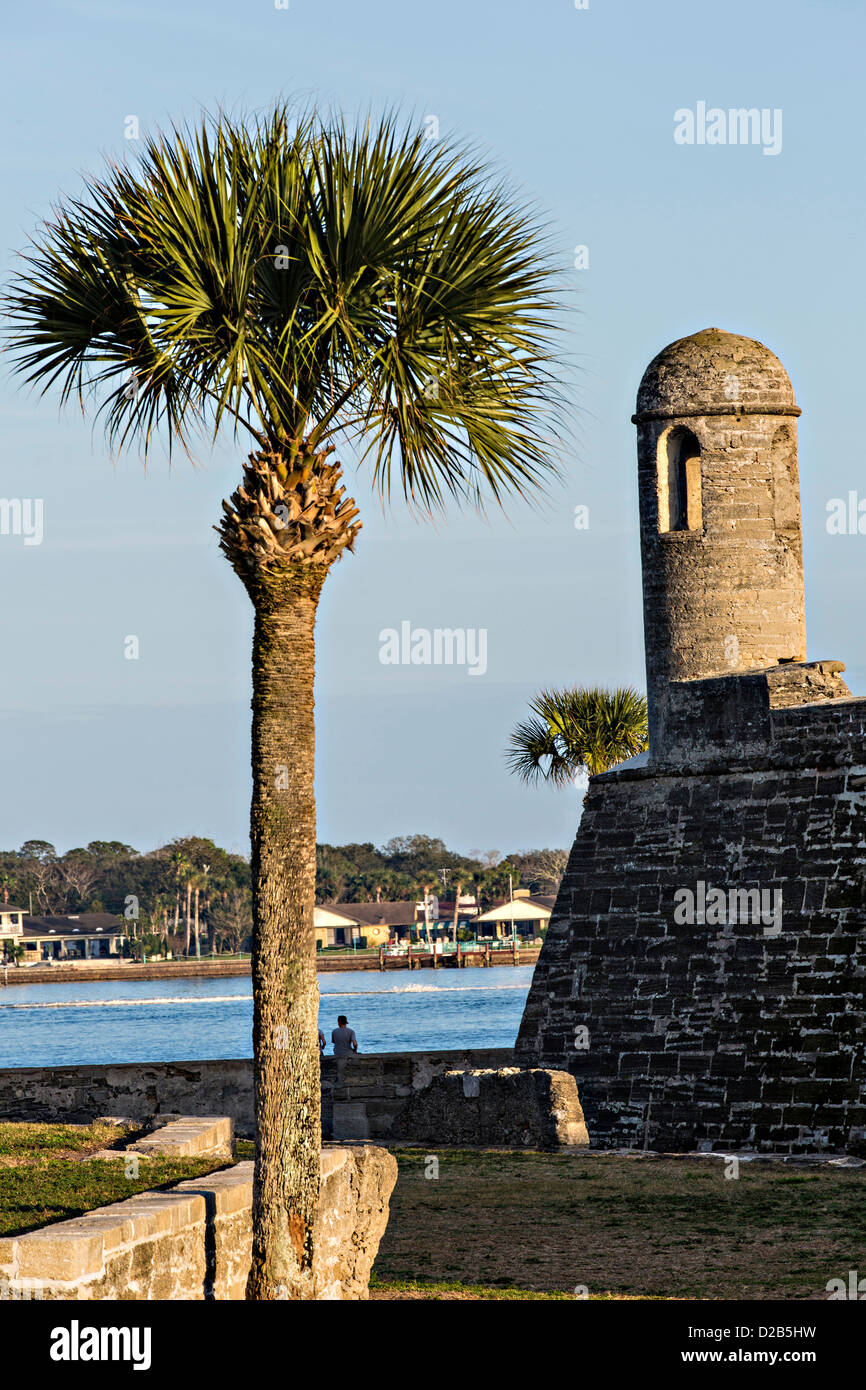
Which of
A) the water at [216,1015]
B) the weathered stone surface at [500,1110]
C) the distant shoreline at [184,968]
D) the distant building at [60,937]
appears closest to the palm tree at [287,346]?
the weathered stone surface at [500,1110]

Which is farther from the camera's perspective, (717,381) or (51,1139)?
(717,381)

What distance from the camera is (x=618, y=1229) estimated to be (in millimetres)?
12258

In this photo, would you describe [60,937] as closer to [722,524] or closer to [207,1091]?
[207,1091]

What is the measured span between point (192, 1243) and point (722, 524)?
43.1ft

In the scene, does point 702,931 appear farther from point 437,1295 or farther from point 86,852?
point 86,852

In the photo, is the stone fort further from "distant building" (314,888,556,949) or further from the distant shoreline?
"distant building" (314,888,556,949)

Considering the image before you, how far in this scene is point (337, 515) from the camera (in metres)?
9.76

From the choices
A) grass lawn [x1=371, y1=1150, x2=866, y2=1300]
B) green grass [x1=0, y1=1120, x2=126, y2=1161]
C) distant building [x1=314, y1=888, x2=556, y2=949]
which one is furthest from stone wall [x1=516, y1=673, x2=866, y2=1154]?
distant building [x1=314, y1=888, x2=556, y2=949]

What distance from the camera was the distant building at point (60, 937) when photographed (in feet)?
438

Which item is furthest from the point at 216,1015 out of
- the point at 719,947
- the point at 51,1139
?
the point at 51,1139

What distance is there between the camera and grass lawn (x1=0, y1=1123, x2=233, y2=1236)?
27.7 ft

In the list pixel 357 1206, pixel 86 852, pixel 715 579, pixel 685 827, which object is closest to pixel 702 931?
pixel 685 827

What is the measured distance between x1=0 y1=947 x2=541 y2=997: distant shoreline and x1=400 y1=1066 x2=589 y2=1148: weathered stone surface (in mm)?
101509
